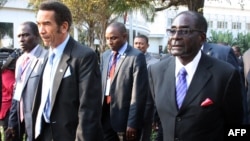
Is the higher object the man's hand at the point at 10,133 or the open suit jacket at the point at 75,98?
the open suit jacket at the point at 75,98

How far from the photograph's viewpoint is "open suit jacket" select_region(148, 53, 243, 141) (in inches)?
140

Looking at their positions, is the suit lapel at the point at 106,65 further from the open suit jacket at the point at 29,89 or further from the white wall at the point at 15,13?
the white wall at the point at 15,13

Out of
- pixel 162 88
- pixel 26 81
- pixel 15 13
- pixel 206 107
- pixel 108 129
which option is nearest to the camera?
pixel 206 107

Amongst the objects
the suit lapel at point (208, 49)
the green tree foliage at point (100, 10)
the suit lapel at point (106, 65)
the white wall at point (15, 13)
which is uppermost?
the white wall at point (15, 13)

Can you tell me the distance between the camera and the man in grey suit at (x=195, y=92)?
3574 mm

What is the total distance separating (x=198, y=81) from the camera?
3.64m

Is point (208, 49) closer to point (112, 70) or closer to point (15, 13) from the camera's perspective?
point (112, 70)

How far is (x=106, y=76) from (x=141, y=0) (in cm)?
626

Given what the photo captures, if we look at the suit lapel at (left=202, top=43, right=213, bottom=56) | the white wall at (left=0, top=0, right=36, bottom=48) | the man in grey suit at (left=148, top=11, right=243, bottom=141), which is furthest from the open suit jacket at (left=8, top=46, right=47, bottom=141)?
the white wall at (left=0, top=0, right=36, bottom=48)

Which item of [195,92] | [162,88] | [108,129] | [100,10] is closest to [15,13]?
[100,10]

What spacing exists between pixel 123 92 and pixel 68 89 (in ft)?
6.62

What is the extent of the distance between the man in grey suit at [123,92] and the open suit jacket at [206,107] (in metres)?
1.94

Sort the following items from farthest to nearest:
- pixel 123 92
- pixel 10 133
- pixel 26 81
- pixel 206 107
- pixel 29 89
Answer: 1. pixel 123 92
2. pixel 10 133
3. pixel 26 81
4. pixel 29 89
5. pixel 206 107

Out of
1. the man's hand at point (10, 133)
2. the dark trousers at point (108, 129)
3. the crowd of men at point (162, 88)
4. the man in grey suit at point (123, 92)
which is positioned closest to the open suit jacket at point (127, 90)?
the man in grey suit at point (123, 92)
